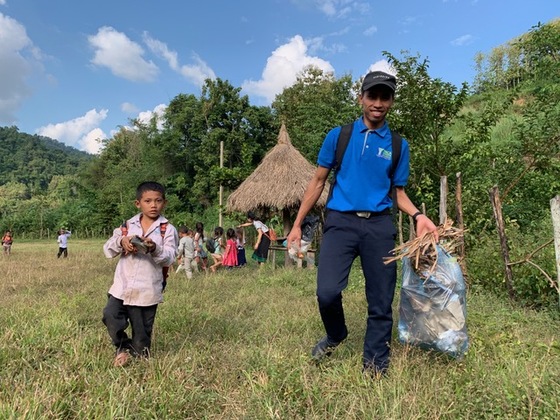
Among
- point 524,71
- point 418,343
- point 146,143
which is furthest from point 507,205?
point 146,143

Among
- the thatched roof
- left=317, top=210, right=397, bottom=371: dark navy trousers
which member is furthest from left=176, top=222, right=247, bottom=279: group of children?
left=317, top=210, right=397, bottom=371: dark navy trousers

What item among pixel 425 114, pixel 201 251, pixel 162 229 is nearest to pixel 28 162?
pixel 201 251

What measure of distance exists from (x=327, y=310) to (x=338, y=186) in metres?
0.81

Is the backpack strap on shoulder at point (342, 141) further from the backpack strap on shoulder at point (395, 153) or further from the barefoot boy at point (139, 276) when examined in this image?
the barefoot boy at point (139, 276)

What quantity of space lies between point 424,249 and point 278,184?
8961mm

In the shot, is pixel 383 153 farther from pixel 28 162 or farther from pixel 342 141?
pixel 28 162

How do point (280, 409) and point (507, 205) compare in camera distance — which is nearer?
point (280, 409)

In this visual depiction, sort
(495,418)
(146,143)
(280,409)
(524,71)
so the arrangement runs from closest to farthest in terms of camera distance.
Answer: (495,418)
(280,409)
(524,71)
(146,143)

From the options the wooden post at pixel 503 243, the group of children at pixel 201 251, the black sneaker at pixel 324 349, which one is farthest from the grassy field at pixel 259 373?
the group of children at pixel 201 251

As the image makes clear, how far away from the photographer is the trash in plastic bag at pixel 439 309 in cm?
265

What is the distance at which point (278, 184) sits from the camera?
11.5 metres

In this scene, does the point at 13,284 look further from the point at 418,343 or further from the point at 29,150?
the point at 29,150

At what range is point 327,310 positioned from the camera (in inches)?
106

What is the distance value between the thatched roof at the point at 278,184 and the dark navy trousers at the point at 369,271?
8.35 m
